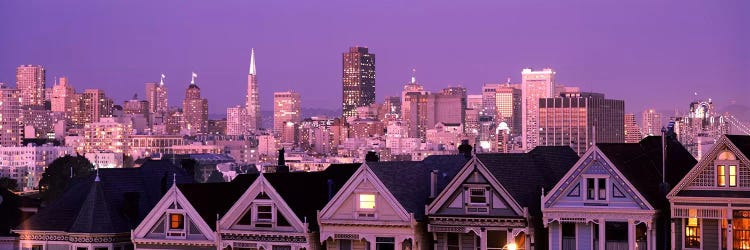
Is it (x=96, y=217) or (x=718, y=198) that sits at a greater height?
(x=718, y=198)

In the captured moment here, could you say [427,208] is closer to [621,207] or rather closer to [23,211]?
[621,207]

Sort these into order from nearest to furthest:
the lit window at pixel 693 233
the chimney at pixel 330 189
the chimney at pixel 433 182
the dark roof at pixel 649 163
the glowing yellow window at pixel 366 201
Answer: the lit window at pixel 693 233 < the dark roof at pixel 649 163 < the glowing yellow window at pixel 366 201 < the chimney at pixel 433 182 < the chimney at pixel 330 189

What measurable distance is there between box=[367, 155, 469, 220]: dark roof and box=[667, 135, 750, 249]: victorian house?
7.61 m

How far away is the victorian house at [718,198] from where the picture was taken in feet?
141

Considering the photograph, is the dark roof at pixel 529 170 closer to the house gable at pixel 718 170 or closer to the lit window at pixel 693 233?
the lit window at pixel 693 233

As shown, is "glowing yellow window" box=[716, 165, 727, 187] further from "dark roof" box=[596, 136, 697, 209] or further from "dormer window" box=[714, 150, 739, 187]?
"dark roof" box=[596, 136, 697, 209]

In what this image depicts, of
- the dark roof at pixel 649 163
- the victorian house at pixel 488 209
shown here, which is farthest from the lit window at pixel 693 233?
the victorian house at pixel 488 209

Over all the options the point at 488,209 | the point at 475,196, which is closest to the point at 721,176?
the point at 488,209

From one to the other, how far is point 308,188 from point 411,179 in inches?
158

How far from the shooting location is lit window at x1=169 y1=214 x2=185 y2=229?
5066 cm

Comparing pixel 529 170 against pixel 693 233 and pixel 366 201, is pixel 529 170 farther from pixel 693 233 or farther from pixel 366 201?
pixel 693 233

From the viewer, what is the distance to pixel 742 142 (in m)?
43.5

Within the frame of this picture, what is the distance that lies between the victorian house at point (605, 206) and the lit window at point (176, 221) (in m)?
12.0

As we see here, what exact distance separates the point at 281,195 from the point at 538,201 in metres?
7.71
